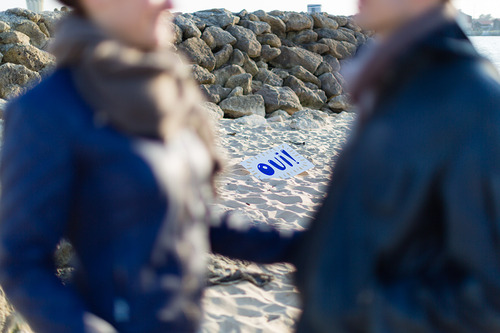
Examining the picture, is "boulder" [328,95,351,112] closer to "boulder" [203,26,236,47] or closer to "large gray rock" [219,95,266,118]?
"large gray rock" [219,95,266,118]

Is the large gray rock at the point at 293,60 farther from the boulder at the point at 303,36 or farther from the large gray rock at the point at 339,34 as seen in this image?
the large gray rock at the point at 339,34

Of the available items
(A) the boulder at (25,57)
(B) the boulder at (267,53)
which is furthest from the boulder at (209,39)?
(A) the boulder at (25,57)

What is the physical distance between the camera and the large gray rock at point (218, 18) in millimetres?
10086

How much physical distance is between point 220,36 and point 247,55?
700 mm

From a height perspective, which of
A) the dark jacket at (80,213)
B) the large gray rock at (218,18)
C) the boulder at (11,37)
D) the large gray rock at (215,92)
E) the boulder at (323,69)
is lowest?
the large gray rock at (215,92)

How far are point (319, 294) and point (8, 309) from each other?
1615 millimetres

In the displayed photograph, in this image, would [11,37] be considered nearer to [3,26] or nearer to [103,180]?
[3,26]

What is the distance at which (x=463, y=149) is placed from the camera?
76cm

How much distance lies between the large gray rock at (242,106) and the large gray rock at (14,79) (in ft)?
10.0

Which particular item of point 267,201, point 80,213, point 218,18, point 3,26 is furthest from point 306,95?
point 80,213

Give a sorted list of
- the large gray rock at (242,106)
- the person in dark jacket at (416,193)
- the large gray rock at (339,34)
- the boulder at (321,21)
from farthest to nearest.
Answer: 1. the boulder at (321,21)
2. the large gray rock at (339,34)
3. the large gray rock at (242,106)
4. the person in dark jacket at (416,193)

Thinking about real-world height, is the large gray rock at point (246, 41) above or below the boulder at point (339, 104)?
above

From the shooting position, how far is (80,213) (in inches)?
34.5

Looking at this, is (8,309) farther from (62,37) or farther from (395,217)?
(395,217)
